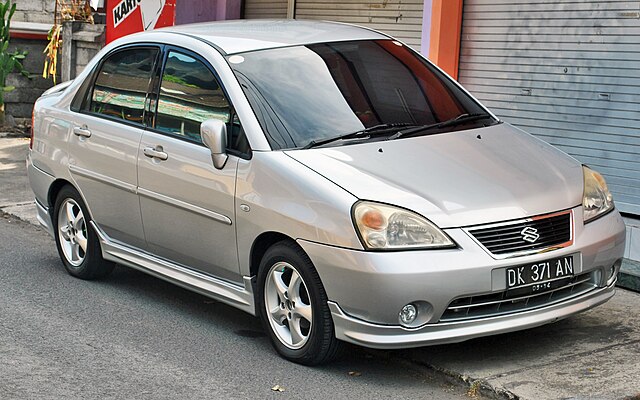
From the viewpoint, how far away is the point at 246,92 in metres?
6.35

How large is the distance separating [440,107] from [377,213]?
1.51 meters

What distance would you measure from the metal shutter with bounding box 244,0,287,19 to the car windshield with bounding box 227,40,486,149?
6973mm

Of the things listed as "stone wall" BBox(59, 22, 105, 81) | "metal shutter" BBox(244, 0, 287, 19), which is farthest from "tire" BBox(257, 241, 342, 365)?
"stone wall" BBox(59, 22, 105, 81)

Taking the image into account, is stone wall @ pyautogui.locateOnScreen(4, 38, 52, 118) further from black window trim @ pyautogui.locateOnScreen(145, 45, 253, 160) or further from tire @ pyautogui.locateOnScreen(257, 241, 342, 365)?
tire @ pyautogui.locateOnScreen(257, 241, 342, 365)

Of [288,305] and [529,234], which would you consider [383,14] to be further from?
[529,234]

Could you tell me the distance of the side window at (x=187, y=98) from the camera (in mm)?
6488

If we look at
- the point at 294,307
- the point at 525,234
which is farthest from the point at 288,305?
the point at 525,234

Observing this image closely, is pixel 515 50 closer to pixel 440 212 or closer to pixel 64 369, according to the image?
pixel 440 212

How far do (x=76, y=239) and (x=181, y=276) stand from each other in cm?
144

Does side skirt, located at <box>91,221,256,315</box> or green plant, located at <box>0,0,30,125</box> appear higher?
green plant, located at <box>0,0,30,125</box>

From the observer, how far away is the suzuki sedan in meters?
5.45

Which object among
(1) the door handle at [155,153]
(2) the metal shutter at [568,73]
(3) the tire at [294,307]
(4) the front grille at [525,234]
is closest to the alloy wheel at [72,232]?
(1) the door handle at [155,153]

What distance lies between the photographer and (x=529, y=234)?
5562mm

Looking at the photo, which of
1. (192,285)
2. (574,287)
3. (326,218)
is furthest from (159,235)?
(574,287)
